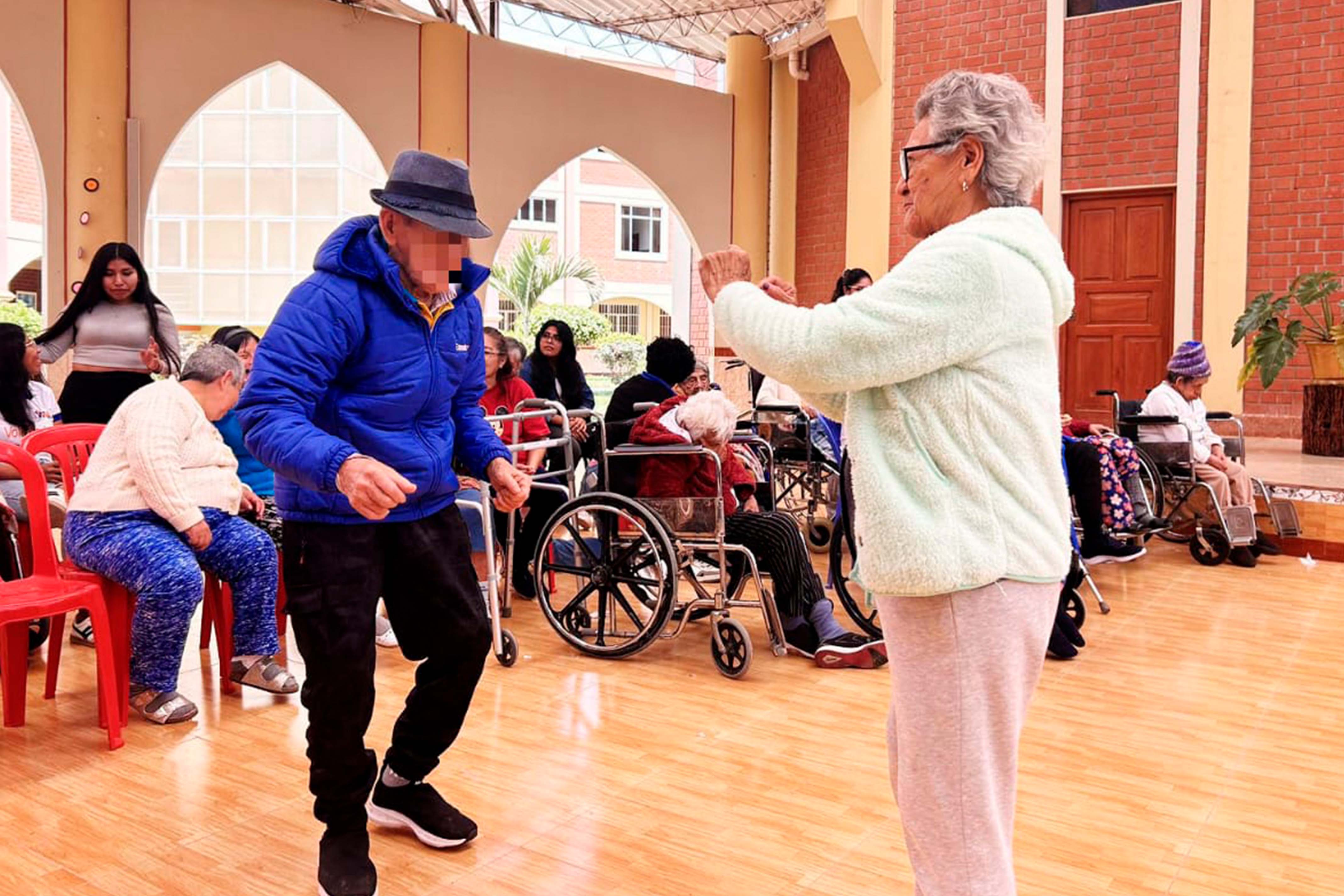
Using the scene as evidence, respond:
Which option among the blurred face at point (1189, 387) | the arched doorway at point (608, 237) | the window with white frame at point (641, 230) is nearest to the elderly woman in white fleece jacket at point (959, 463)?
the blurred face at point (1189, 387)

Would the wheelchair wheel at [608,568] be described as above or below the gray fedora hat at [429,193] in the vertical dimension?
below

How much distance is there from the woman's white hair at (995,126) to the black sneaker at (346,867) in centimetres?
160

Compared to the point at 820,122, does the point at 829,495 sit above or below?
below

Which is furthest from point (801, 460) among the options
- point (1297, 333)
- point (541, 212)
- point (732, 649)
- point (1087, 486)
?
point (541, 212)

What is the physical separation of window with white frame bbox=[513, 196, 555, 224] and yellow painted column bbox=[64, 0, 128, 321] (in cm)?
1777

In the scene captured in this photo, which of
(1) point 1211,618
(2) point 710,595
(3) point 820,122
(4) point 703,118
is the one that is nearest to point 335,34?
(4) point 703,118

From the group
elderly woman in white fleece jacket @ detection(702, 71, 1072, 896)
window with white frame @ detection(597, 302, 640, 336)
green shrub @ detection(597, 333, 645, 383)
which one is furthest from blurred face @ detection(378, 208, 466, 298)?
A: window with white frame @ detection(597, 302, 640, 336)

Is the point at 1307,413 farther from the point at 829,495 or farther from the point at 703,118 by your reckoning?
the point at 703,118

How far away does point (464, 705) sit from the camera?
234 cm

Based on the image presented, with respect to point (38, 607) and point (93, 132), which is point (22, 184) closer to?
point (93, 132)

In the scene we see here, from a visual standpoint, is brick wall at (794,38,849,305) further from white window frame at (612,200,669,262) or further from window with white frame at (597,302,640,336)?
window with white frame at (597,302,640,336)

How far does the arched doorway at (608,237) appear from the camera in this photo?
82.1ft

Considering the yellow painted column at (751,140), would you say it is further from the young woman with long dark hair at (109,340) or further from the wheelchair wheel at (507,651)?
the wheelchair wheel at (507,651)

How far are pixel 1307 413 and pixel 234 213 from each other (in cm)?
1717
